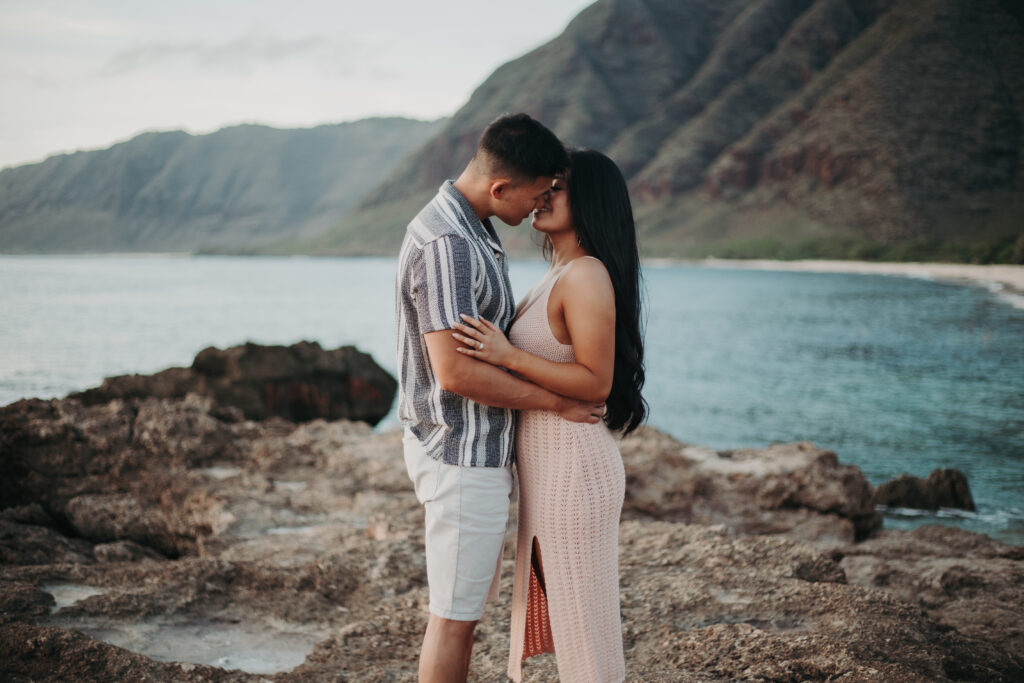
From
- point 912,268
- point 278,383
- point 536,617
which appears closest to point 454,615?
point 536,617

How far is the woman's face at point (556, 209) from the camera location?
9.93 feet

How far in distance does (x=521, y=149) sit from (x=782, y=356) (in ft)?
104

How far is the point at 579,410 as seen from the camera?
290 centimetres

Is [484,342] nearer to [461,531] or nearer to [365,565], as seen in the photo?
[461,531]

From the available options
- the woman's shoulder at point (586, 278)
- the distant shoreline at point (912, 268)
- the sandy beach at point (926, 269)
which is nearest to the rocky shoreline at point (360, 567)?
the woman's shoulder at point (586, 278)

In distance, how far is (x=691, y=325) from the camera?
154 feet

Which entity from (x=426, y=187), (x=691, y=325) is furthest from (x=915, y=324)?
(x=426, y=187)

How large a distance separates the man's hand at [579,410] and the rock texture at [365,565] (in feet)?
4.10

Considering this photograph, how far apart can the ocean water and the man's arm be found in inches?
53.4

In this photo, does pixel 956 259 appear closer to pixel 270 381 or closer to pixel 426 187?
pixel 270 381

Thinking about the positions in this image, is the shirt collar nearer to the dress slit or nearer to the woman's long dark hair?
the woman's long dark hair

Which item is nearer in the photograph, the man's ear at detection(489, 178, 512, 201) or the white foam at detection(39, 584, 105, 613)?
the man's ear at detection(489, 178, 512, 201)

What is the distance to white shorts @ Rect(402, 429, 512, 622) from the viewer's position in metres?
2.79

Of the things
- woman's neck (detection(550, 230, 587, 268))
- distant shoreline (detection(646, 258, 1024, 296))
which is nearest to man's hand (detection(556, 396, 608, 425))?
woman's neck (detection(550, 230, 587, 268))
